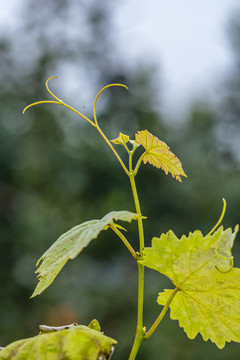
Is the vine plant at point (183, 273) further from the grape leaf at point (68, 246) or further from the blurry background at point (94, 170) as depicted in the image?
the blurry background at point (94, 170)

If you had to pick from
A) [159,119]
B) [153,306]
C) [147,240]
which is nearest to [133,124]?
[159,119]

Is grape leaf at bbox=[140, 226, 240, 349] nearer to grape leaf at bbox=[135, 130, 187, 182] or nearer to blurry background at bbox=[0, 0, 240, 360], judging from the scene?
grape leaf at bbox=[135, 130, 187, 182]

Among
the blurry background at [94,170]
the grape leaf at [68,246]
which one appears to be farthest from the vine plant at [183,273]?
the blurry background at [94,170]

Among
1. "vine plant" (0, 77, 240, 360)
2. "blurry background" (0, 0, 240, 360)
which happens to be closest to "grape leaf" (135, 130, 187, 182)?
"vine plant" (0, 77, 240, 360)

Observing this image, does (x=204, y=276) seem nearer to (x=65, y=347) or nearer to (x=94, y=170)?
(x=65, y=347)

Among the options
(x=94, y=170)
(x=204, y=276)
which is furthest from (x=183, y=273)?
(x=94, y=170)
